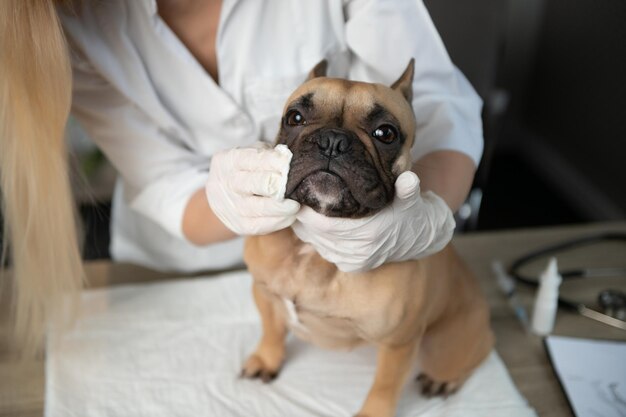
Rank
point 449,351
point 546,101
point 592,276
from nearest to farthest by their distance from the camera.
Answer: point 449,351 < point 592,276 < point 546,101

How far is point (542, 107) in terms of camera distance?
2.40 meters

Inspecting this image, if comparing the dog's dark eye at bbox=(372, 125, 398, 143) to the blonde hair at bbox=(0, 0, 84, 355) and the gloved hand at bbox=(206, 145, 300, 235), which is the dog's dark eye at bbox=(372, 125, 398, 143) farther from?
the blonde hair at bbox=(0, 0, 84, 355)

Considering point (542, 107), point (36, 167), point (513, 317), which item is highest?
point (36, 167)

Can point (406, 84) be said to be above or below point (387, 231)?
above


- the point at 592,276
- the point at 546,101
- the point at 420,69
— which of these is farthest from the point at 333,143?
the point at 546,101

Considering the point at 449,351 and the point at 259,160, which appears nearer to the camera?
the point at 259,160

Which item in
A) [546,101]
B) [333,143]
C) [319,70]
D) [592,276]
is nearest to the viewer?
[333,143]

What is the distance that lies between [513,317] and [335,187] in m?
0.57

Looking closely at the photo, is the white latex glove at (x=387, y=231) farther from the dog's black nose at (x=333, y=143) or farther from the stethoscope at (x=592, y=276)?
the stethoscope at (x=592, y=276)

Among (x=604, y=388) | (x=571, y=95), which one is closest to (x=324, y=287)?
(x=604, y=388)

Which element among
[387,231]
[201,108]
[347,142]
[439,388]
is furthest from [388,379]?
[201,108]

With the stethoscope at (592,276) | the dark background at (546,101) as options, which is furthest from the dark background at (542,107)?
the stethoscope at (592,276)

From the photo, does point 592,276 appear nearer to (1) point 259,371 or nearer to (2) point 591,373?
(2) point 591,373

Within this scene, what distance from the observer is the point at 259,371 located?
36.6 inches
